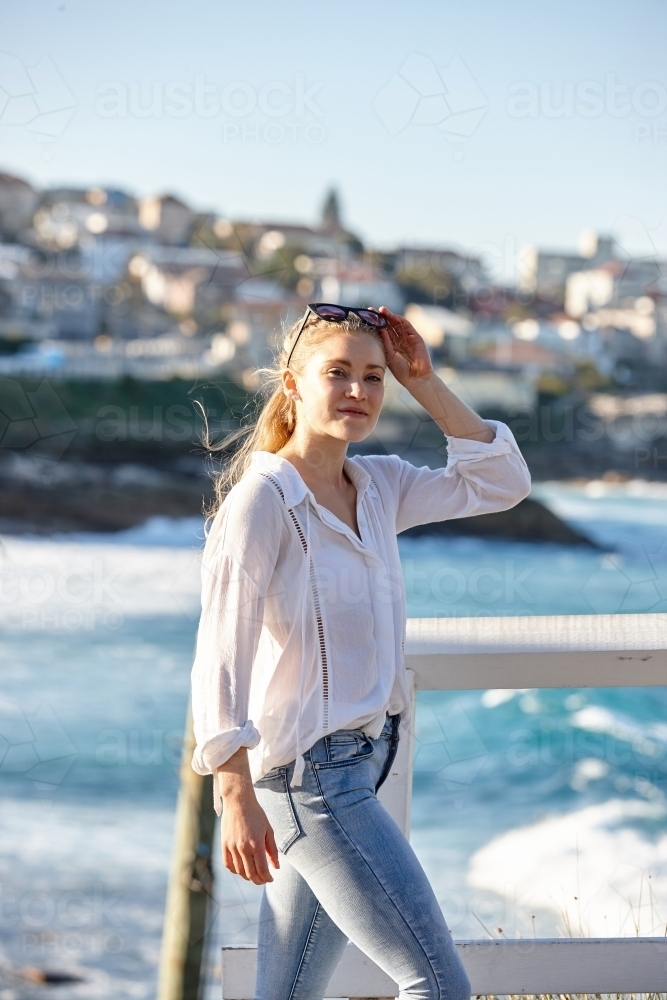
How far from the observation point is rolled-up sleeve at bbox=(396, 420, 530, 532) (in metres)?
1.46

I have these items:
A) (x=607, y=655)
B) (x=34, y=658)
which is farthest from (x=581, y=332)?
(x=607, y=655)

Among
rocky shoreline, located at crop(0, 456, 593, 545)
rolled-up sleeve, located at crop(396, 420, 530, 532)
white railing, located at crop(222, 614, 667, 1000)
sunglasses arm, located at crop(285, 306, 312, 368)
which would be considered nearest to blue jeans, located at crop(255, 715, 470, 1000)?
white railing, located at crop(222, 614, 667, 1000)

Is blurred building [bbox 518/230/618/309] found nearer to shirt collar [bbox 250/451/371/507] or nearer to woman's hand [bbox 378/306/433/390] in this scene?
woman's hand [bbox 378/306/433/390]

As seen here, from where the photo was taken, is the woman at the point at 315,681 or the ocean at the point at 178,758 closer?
the woman at the point at 315,681

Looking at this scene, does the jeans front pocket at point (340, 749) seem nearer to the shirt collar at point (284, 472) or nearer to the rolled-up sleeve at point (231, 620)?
the rolled-up sleeve at point (231, 620)

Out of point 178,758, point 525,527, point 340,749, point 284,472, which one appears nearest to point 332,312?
point 284,472

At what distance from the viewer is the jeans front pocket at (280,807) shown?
1.20 meters

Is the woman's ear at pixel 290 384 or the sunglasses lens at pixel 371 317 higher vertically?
the sunglasses lens at pixel 371 317

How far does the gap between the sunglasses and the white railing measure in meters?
0.40

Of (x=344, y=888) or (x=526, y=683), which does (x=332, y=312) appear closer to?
(x=526, y=683)

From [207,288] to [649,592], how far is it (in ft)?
32.4

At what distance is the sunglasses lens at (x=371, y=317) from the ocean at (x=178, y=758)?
60 cm

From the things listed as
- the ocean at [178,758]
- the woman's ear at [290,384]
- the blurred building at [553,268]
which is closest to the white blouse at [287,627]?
the woman's ear at [290,384]

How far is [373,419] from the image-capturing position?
4.42 ft
